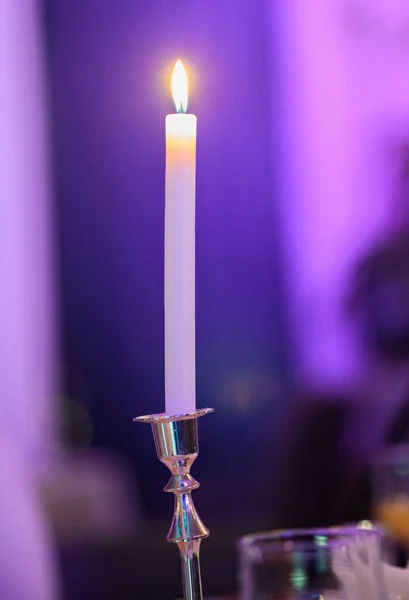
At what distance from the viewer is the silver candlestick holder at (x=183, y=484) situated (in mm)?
322

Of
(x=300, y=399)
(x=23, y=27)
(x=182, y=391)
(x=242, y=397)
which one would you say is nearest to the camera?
(x=182, y=391)

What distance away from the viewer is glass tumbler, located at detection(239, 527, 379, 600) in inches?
14.6

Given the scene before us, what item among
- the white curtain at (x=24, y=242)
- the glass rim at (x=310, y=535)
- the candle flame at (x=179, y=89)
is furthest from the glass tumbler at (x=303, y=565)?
the white curtain at (x=24, y=242)

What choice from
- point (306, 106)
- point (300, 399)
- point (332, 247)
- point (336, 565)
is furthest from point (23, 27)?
point (336, 565)

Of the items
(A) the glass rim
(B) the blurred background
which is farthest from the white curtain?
(A) the glass rim

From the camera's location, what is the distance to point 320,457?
2.25 m

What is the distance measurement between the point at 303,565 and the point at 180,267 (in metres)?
0.13

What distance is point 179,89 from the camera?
37 cm

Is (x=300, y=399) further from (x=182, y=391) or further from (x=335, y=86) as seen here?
(x=182, y=391)

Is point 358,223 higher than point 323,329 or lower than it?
higher

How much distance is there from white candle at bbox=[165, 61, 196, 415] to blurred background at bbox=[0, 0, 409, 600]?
7.12ft

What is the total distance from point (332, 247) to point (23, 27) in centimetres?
113

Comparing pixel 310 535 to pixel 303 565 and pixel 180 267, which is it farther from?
pixel 180 267

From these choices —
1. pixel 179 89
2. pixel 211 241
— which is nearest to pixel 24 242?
pixel 211 241
